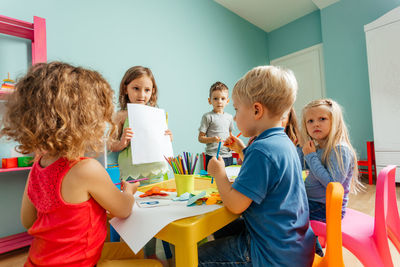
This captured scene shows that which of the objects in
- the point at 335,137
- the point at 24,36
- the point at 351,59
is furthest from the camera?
the point at 351,59

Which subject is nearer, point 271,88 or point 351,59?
point 271,88

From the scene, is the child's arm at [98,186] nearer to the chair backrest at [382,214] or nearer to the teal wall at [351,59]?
the chair backrest at [382,214]

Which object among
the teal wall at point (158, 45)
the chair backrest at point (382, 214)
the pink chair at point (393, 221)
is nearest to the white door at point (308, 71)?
the teal wall at point (158, 45)

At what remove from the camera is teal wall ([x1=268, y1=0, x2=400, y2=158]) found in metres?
2.92

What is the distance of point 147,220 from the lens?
0.52 m

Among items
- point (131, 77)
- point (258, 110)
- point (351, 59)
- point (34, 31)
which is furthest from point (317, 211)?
point (351, 59)

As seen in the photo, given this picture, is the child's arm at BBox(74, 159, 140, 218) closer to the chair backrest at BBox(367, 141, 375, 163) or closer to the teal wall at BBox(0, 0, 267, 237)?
the teal wall at BBox(0, 0, 267, 237)

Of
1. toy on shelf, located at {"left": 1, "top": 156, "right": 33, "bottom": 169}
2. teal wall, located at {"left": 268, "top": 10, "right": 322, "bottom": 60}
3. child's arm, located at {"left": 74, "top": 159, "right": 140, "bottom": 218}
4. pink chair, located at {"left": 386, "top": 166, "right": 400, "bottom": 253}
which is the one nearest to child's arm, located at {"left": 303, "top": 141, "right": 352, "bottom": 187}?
pink chair, located at {"left": 386, "top": 166, "right": 400, "bottom": 253}

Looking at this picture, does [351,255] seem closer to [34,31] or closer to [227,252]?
[227,252]

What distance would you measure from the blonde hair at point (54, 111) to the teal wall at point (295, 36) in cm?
379

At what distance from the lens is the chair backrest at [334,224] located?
1.65 feet

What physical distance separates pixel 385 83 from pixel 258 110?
2718 millimetres

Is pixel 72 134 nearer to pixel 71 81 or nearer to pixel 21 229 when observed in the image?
pixel 71 81

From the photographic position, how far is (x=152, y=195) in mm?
706
